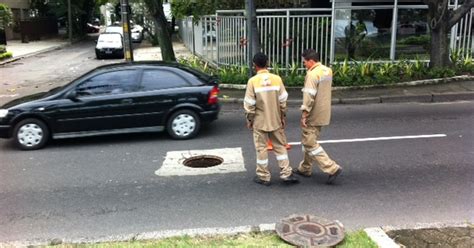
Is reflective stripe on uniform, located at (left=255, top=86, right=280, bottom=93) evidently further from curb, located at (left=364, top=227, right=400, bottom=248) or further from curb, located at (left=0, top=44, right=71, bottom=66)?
curb, located at (left=0, top=44, right=71, bottom=66)

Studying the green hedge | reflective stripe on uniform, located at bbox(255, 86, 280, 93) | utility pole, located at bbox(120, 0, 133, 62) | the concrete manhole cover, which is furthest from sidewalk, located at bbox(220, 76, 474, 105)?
the concrete manhole cover

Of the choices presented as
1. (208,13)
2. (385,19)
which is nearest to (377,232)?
(385,19)

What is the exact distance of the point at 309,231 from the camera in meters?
4.62

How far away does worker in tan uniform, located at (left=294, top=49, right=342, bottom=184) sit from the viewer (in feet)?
19.4

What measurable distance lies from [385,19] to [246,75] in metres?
4.90

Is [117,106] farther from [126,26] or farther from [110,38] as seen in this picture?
[110,38]

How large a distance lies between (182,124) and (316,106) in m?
3.36

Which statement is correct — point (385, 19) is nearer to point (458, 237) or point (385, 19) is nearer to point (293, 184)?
point (293, 184)

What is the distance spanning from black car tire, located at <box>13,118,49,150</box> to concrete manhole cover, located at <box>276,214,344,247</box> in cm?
529

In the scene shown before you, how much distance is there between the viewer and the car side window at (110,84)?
28.0ft

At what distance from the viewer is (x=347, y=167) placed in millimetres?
6809

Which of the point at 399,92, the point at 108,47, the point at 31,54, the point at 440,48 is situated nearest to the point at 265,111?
the point at 399,92

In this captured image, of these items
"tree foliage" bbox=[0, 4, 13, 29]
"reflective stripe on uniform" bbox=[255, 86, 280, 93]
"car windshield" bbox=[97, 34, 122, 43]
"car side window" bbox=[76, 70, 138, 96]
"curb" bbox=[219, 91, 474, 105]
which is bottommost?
"curb" bbox=[219, 91, 474, 105]

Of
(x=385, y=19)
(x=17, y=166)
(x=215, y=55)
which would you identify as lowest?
(x=17, y=166)
